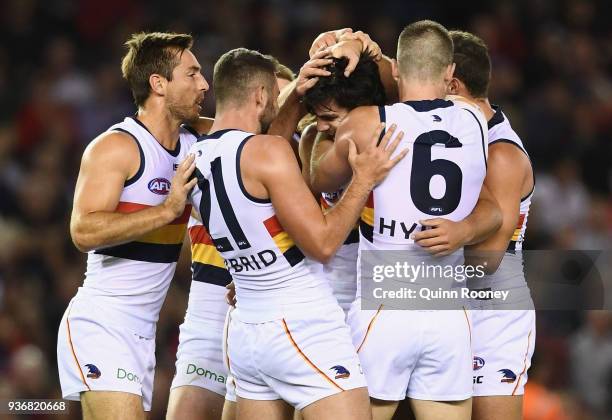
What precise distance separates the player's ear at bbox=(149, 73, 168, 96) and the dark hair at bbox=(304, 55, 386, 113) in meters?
0.93

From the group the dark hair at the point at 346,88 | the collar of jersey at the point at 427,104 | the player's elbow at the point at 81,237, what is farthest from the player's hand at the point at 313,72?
the player's elbow at the point at 81,237

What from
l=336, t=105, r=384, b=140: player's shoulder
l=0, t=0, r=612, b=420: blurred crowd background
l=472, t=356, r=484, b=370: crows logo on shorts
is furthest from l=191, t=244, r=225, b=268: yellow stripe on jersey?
l=0, t=0, r=612, b=420: blurred crowd background

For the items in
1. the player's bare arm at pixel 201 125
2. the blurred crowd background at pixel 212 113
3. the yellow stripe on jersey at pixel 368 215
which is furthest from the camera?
the blurred crowd background at pixel 212 113

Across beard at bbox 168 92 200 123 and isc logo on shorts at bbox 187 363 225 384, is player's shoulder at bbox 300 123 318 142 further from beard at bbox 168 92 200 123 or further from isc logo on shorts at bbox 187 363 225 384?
isc logo on shorts at bbox 187 363 225 384

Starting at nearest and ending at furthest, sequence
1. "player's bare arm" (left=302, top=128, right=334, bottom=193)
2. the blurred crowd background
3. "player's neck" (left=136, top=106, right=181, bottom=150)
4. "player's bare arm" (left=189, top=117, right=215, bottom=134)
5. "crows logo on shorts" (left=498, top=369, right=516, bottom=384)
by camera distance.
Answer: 1. "player's bare arm" (left=302, top=128, right=334, bottom=193)
2. "crows logo on shorts" (left=498, top=369, right=516, bottom=384)
3. "player's neck" (left=136, top=106, right=181, bottom=150)
4. "player's bare arm" (left=189, top=117, right=215, bottom=134)
5. the blurred crowd background

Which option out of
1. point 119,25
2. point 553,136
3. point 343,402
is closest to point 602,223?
point 553,136

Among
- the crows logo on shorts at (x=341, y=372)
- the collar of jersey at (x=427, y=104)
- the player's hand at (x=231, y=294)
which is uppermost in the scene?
the collar of jersey at (x=427, y=104)

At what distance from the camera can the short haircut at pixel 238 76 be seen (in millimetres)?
5402

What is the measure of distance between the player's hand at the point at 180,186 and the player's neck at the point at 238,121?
219mm

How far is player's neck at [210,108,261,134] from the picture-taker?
17.6 ft

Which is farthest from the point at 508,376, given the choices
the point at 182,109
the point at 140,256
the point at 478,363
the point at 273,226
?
the point at 182,109

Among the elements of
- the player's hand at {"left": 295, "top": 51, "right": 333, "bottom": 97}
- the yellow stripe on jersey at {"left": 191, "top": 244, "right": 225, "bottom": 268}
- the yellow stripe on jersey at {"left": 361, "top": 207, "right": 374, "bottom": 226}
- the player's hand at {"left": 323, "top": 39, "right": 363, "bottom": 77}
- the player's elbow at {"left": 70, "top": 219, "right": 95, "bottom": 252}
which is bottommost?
the yellow stripe on jersey at {"left": 191, "top": 244, "right": 225, "bottom": 268}

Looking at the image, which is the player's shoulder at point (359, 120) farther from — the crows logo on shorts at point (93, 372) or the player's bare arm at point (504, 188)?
the crows logo on shorts at point (93, 372)

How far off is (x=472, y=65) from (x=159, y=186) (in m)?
1.92
